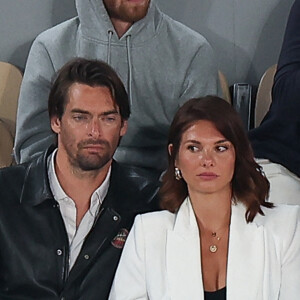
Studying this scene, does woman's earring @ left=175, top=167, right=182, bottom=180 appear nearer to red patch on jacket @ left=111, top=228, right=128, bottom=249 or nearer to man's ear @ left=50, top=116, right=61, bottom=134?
red patch on jacket @ left=111, top=228, right=128, bottom=249

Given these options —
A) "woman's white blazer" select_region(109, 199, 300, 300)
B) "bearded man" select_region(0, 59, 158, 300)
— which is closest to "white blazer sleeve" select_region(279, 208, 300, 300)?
"woman's white blazer" select_region(109, 199, 300, 300)

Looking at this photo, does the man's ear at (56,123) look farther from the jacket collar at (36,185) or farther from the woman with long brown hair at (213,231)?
the woman with long brown hair at (213,231)

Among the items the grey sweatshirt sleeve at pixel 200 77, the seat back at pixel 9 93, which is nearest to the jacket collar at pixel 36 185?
the grey sweatshirt sleeve at pixel 200 77

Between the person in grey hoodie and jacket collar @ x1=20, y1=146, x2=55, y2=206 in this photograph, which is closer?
jacket collar @ x1=20, y1=146, x2=55, y2=206

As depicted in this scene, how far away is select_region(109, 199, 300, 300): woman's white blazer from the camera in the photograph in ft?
5.56

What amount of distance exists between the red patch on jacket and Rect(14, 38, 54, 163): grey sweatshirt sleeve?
48 cm

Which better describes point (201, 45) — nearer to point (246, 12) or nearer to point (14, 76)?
point (246, 12)

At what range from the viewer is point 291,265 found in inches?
66.9

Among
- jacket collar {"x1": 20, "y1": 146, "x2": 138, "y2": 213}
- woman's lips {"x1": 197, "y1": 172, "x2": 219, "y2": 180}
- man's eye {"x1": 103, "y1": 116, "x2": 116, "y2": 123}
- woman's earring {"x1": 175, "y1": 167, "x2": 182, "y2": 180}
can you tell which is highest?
man's eye {"x1": 103, "y1": 116, "x2": 116, "y2": 123}

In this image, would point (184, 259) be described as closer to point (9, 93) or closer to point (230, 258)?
point (230, 258)

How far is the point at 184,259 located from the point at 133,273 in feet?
0.41

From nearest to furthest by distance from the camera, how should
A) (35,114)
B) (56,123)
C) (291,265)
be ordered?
(291,265), (56,123), (35,114)

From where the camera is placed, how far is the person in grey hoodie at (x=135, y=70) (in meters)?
2.25

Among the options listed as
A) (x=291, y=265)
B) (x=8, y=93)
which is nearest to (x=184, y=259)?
(x=291, y=265)
